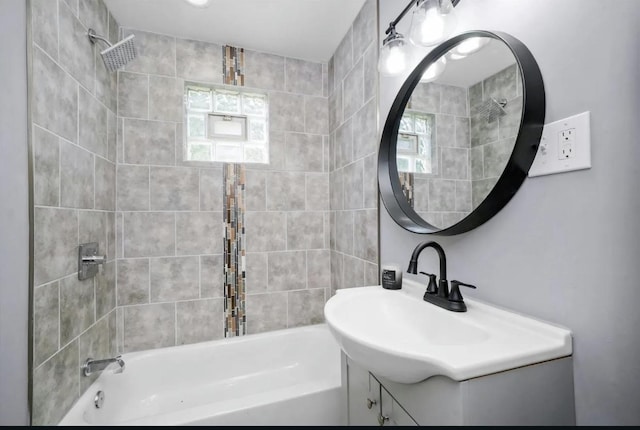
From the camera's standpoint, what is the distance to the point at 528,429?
0.59 m

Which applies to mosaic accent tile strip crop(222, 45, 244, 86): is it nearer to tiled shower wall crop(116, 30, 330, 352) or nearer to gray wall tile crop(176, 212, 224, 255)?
tiled shower wall crop(116, 30, 330, 352)

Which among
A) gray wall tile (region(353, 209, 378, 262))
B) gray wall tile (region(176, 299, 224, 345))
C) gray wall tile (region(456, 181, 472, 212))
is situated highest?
gray wall tile (region(456, 181, 472, 212))

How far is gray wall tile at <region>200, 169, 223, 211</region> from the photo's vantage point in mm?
1938

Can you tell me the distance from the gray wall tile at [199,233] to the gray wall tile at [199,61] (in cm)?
100

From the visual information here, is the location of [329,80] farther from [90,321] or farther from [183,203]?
[90,321]

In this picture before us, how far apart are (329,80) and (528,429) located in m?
2.30

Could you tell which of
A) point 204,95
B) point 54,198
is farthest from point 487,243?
point 204,95

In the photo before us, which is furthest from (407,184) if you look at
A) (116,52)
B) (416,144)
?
(116,52)

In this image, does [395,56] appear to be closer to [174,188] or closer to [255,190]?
[255,190]

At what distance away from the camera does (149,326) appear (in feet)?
5.98

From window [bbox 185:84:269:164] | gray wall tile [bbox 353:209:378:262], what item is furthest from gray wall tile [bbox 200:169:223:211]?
gray wall tile [bbox 353:209:378:262]

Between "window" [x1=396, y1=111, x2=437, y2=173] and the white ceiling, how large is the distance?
3.18 ft

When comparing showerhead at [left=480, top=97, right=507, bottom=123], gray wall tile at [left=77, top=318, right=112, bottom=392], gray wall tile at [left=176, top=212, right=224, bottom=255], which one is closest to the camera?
showerhead at [left=480, top=97, right=507, bottom=123]

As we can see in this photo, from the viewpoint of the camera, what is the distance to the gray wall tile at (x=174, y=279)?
1.84 m
